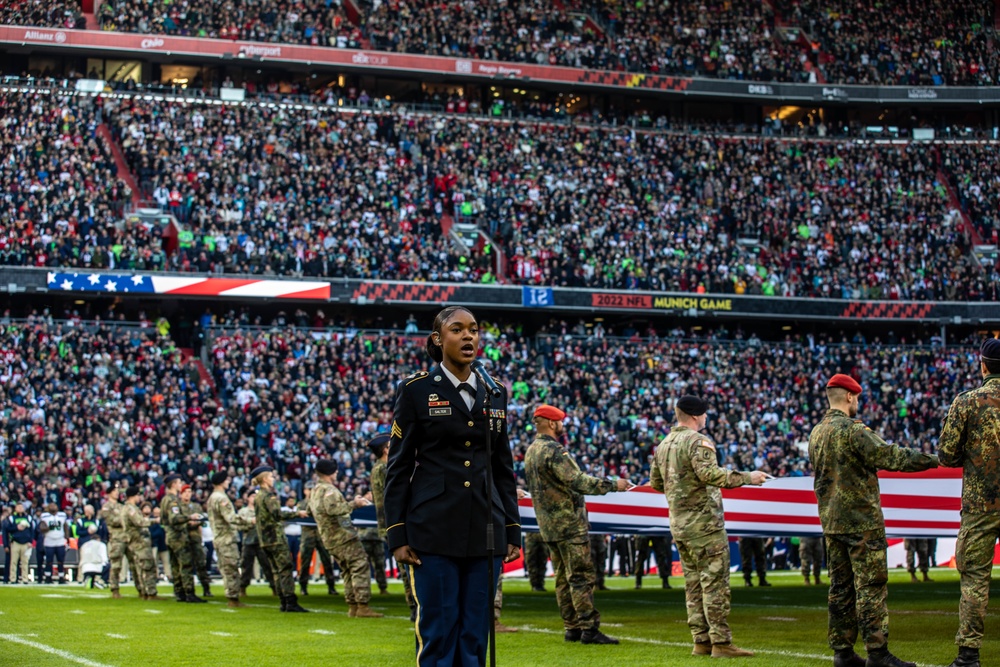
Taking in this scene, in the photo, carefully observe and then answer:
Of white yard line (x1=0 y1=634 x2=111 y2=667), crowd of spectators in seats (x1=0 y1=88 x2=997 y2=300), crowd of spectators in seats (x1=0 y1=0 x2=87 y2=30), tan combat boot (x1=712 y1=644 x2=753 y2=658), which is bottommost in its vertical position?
white yard line (x1=0 y1=634 x2=111 y2=667)

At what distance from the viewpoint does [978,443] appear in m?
9.38

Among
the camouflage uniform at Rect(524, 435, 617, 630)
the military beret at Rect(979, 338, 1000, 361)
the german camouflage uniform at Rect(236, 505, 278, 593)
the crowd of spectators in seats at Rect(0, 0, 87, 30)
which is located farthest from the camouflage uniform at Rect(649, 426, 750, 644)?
the crowd of spectators in seats at Rect(0, 0, 87, 30)

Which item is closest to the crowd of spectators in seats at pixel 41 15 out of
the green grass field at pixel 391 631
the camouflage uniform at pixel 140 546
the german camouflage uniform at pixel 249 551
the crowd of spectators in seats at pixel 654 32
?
the crowd of spectators in seats at pixel 654 32

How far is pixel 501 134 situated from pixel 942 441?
41.0 metres

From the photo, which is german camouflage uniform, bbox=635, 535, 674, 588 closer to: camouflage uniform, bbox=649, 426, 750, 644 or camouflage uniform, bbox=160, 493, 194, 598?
camouflage uniform, bbox=160, 493, 194, 598

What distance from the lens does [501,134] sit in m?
49.7

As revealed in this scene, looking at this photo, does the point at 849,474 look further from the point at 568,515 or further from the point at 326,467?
the point at 326,467

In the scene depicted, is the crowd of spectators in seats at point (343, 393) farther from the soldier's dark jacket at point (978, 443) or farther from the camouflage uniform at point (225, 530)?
the soldier's dark jacket at point (978, 443)

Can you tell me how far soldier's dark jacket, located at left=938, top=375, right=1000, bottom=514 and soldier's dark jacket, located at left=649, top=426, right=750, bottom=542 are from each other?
7.29 ft

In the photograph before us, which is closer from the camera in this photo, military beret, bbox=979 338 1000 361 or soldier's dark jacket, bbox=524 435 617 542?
military beret, bbox=979 338 1000 361

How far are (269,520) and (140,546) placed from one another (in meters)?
4.16

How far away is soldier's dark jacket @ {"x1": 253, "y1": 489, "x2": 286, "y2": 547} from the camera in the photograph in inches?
718

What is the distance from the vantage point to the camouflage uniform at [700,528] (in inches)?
440

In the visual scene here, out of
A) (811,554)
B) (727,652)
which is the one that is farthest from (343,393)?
(727,652)
